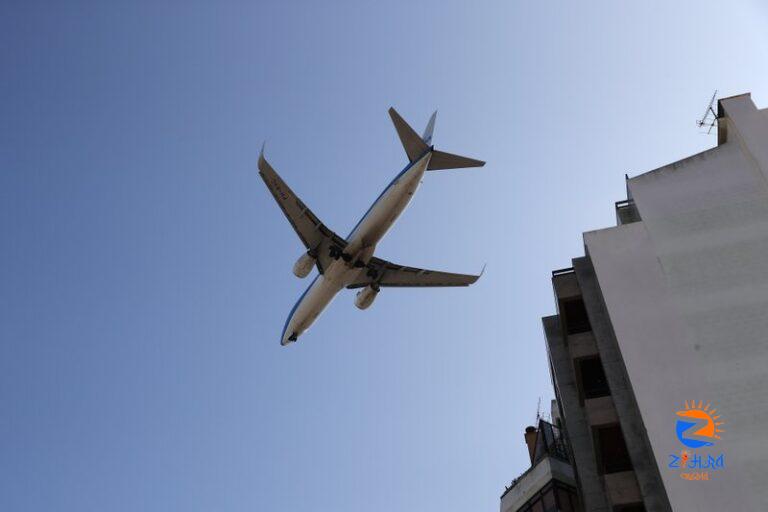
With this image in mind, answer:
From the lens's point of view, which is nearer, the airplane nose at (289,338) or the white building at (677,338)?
the white building at (677,338)

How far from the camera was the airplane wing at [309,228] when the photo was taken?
40469mm

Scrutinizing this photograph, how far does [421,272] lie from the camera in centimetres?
4378

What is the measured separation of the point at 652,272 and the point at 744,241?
15.2ft

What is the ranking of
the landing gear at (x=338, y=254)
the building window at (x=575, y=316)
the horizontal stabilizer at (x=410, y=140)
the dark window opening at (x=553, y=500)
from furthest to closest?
the building window at (x=575, y=316) → the landing gear at (x=338, y=254) → the horizontal stabilizer at (x=410, y=140) → the dark window opening at (x=553, y=500)

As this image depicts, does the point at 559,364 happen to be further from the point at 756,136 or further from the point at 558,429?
the point at 756,136

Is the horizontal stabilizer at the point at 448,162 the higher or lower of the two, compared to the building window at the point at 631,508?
higher

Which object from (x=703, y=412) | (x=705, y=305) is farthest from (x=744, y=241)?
(x=703, y=412)

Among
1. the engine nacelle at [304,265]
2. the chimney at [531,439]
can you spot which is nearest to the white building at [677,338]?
the chimney at [531,439]

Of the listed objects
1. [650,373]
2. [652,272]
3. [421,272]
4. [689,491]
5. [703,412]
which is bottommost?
[689,491]

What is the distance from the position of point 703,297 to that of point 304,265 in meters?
20.0

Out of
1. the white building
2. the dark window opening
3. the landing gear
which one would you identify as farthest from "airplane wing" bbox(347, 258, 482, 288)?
the dark window opening

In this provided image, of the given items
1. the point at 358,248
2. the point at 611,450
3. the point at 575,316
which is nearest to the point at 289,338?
the point at 358,248

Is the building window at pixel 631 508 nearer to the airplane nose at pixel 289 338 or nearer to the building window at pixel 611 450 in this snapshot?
the building window at pixel 611 450

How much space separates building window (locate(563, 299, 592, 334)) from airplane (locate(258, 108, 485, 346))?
5.40 meters
